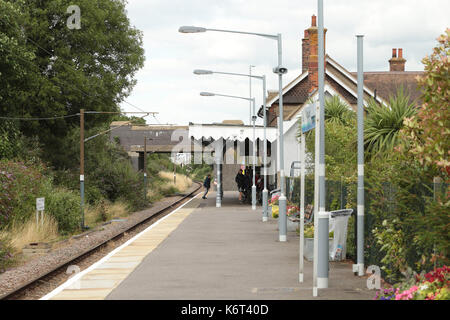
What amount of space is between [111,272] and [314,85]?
82.3ft

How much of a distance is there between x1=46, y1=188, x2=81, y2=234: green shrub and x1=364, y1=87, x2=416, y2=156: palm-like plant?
44.6 feet

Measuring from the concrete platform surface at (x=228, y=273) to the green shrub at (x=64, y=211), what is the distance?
22.2ft

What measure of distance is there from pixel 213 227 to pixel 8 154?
1033 cm

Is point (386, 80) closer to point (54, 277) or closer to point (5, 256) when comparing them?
point (5, 256)

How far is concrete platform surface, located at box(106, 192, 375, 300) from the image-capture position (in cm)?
984

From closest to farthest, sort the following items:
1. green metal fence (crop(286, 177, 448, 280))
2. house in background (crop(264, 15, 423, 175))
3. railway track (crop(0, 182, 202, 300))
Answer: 1. green metal fence (crop(286, 177, 448, 280))
2. railway track (crop(0, 182, 202, 300))
3. house in background (crop(264, 15, 423, 175))

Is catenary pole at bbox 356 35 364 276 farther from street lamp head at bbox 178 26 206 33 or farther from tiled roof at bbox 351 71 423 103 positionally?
tiled roof at bbox 351 71 423 103

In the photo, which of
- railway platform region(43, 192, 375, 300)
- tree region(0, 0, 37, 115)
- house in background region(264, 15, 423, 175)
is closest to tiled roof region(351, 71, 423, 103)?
house in background region(264, 15, 423, 175)

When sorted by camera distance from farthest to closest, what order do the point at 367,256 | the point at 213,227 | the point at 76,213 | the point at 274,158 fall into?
1. the point at 274,158
2. the point at 76,213
3. the point at 213,227
4. the point at 367,256

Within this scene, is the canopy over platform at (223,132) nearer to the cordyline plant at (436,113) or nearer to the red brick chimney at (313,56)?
the red brick chimney at (313,56)

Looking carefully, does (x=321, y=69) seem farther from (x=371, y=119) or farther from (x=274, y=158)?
(x=274, y=158)

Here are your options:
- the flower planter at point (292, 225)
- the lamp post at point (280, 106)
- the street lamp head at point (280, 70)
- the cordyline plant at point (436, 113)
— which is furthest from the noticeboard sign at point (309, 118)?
the flower planter at point (292, 225)
